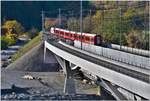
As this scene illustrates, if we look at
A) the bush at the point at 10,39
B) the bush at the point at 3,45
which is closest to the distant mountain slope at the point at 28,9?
the bush at the point at 10,39

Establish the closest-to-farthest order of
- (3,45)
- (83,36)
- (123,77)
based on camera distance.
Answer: (123,77), (83,36), (3,45)

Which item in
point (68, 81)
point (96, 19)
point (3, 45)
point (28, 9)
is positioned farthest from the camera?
point (28, 9)

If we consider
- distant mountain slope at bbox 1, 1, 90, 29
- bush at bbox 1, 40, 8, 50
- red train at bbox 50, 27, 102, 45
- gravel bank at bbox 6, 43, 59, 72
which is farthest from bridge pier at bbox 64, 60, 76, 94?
distant mountain slope at bbox 1, 1, 90, 29

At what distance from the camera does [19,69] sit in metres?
44.6

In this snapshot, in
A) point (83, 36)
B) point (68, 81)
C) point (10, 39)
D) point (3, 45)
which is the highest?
point (83, 36)

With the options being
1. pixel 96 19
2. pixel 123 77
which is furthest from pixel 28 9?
pixel 123 77

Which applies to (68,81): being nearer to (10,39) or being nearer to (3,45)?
(3,45)

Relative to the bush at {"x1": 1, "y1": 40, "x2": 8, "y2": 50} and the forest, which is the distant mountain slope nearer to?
the forest

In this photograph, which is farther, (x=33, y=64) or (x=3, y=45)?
(x=3, y=45)

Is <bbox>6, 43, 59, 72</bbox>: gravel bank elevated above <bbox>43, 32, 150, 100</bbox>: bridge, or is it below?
below

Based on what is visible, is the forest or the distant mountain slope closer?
the forest

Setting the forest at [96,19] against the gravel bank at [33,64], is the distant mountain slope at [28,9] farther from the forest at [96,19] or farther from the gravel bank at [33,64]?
the gravel bank at [33,64]

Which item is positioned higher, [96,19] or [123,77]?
[96,19]

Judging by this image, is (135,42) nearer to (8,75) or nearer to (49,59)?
(49,59)
